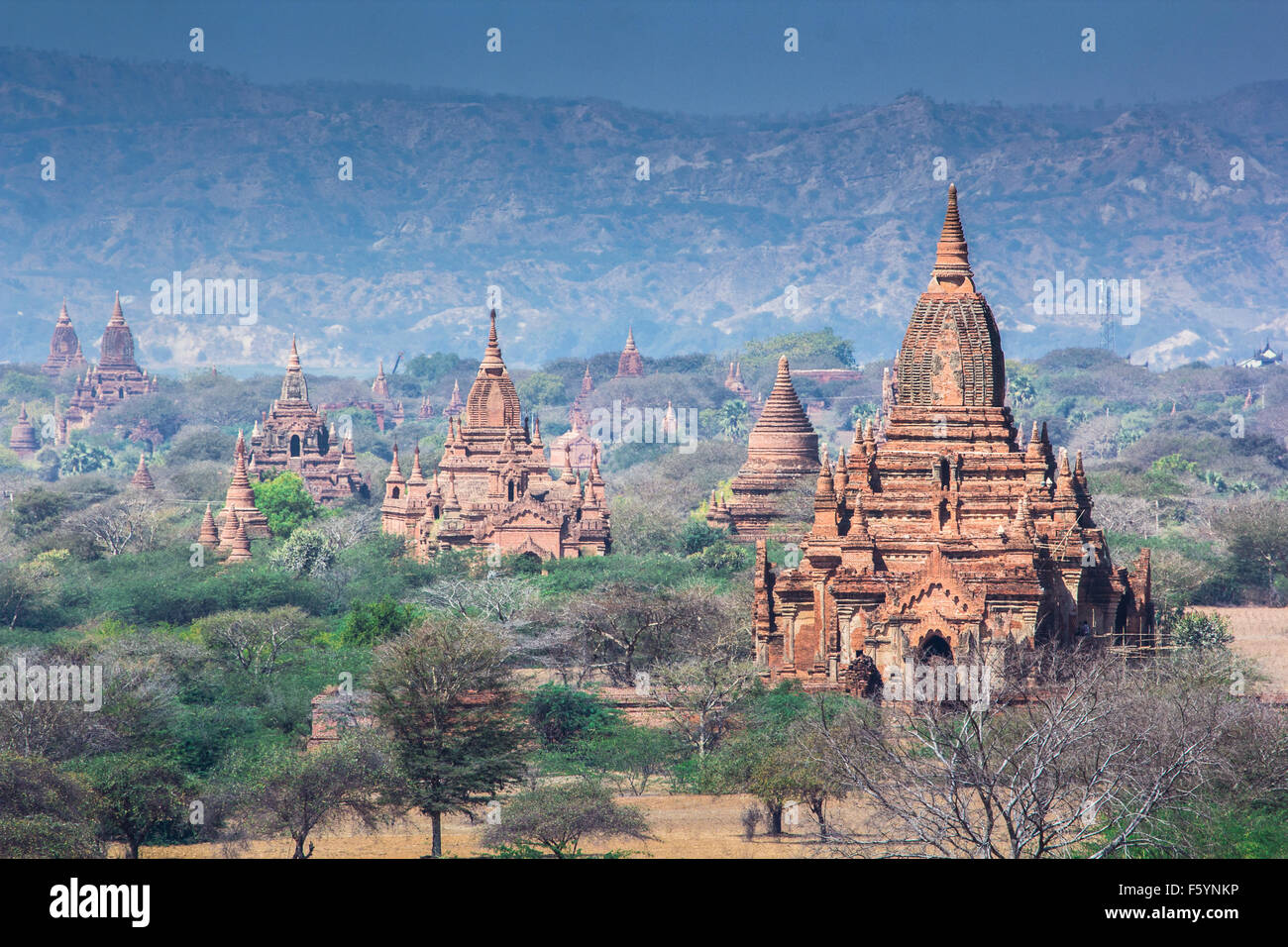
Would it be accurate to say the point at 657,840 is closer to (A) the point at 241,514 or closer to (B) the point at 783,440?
(B) the point at 783,440

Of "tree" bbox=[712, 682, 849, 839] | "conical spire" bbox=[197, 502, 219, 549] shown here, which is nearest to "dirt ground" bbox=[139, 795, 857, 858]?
"tree" bbox=[712, 682, 849, 839]

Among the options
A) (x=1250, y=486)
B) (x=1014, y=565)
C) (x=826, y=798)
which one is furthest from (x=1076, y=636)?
(x=1250, y=486)

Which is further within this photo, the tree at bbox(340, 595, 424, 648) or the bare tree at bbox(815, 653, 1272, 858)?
the tree at bbox(340, 595, 424, 648)

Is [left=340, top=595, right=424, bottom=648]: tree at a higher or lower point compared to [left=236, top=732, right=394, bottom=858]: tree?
higher

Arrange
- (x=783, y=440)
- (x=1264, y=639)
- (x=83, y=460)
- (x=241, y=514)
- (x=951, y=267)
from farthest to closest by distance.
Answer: (x=83, y=460)
(x=241, y=514)
(x=783, y=440)
(x=1264, y=639)
(x=951, y=267)

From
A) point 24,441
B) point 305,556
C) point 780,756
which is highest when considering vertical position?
point 24,441

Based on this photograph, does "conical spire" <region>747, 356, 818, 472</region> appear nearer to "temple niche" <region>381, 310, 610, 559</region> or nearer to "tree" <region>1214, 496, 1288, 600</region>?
"temple niche" <region>381, 310, 610, 559</region>

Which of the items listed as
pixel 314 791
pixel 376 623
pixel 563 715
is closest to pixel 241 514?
pixel 376 623
